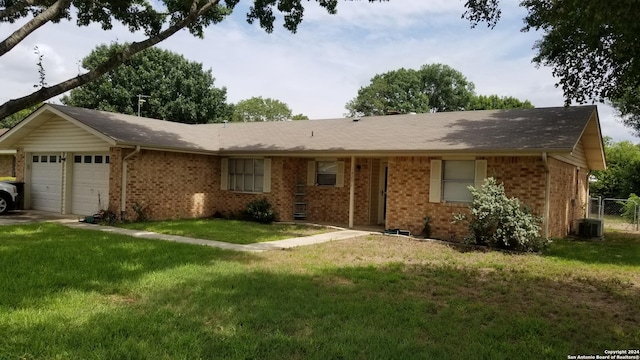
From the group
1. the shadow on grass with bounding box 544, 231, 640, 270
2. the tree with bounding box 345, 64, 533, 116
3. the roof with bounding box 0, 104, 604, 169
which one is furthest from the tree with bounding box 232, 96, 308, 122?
the shadow on grass with bounding box 544, 231, 640, 270

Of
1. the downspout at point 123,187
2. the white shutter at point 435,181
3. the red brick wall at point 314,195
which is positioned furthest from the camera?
the red brick wall at point 314,195

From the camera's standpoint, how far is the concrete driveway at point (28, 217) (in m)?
13.4

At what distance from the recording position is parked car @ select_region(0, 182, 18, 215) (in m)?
15.2

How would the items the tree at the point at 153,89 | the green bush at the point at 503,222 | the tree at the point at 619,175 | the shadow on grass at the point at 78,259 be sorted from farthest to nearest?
the tree at the point at 153,89
the tree at the point at 619,175
the green bush at the point at 503,222
the shadow on grass at the point at 78,259

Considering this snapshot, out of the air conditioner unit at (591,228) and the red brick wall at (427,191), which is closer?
the red brick wall at (427,191)

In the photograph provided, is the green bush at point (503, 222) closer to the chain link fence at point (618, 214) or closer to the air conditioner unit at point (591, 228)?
the air conditioner unit at point (591, 228)

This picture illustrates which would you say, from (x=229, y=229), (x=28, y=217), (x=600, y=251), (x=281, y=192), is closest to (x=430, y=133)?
(x=281, y=192)

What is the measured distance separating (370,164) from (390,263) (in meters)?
6.91

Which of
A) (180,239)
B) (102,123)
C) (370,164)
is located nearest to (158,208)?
(102,123)

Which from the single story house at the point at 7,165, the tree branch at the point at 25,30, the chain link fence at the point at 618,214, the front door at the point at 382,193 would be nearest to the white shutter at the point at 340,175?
the front door at the point at 382,193

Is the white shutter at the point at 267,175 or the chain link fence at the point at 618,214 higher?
the white shutter at the point at 267,175

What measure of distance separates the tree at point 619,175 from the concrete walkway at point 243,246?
2240 centimetres

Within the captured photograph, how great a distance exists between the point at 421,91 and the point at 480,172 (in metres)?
39.4

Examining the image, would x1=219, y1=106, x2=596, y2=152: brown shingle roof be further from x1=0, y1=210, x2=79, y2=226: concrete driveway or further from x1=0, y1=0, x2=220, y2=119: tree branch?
x1=0, y1=210, x2=79, y2=226: concrete driveway
